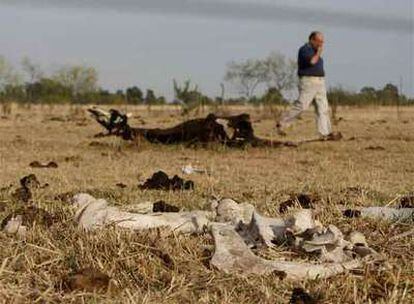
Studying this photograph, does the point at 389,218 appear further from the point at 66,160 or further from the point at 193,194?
the point at 66,160

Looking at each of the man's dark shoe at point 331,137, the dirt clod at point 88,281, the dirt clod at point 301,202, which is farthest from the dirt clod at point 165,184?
the man's dark shoe at point 331,137

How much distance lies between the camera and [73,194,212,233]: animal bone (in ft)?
15.2

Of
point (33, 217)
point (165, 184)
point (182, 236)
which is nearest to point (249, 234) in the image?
point (182, 236)

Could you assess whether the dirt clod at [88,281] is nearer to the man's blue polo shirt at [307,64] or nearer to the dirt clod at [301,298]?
the dirt clod at [301,298]

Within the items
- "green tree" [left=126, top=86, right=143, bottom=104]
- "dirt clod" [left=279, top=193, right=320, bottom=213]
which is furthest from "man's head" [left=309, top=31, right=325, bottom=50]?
"green tree" [left=126, top=86, right=143, bottom=104]

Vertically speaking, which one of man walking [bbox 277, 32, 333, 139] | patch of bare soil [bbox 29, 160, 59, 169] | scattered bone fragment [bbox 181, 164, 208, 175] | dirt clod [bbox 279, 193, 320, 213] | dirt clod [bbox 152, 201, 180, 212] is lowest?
scattered bone fragment [bbox 181, 164, 208, 175]

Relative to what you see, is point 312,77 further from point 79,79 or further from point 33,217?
point 79,79

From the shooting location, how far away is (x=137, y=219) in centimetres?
Answer: 474

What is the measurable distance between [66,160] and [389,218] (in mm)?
6398

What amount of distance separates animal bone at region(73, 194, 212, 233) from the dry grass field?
148mm

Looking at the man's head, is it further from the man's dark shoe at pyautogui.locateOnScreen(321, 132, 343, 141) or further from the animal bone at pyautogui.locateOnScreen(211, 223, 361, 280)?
the animal bone at pyautogui.locateOnScreen(211, 223, 361, 280)

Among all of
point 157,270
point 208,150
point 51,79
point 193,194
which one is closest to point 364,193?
point 193,194

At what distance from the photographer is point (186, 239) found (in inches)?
170

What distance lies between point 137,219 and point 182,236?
440 mm
